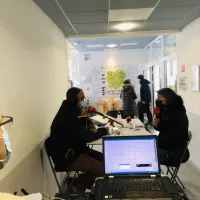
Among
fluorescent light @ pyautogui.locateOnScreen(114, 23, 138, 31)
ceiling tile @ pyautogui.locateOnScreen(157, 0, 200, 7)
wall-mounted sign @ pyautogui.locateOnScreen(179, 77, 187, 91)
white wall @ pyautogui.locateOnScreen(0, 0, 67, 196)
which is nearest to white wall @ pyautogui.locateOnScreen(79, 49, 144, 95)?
wall-mounted sign @ pyautogui.locateOnScreen(179, 77, 187, 91)

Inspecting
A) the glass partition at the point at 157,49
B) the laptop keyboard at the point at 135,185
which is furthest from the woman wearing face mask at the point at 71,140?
the glass partition at the point at 157,49

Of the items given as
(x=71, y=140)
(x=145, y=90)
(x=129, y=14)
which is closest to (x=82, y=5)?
(x=129, y=14)

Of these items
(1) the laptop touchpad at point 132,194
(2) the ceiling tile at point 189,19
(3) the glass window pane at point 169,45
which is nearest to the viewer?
(1) the laptop touchpad at point 132,194

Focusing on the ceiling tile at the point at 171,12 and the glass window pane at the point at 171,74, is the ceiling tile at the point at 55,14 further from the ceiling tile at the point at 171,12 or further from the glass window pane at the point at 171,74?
the glass window pane at the point at 171,74

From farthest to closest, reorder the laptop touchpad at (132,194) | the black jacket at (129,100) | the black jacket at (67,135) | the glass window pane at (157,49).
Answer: the black jacket at (129,100) → the glass window pane at (157,49) → the black jacket at (67,135) → the laptop touchpad at (132,194)

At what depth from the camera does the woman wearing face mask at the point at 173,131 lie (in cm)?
277

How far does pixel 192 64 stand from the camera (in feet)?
13.3

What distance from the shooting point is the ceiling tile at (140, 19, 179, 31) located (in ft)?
12.6

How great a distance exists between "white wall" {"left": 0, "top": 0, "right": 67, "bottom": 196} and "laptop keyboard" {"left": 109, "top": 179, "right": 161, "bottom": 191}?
76 centimetres

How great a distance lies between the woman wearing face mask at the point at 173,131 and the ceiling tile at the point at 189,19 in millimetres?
1306

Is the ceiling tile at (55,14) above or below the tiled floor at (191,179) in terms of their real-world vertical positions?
above

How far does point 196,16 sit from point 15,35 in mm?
2737

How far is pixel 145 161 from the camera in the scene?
68.0 inches

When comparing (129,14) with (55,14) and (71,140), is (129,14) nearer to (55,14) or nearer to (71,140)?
(55,14)
